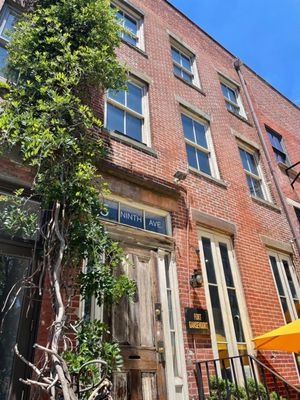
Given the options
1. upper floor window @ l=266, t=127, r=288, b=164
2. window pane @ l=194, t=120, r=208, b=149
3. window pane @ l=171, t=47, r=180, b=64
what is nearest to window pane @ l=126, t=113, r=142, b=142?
window pane @ l=194, t=120, r=208, b=149

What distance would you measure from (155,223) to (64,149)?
2244mm

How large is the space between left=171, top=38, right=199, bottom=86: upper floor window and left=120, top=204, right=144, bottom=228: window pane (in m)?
5.18

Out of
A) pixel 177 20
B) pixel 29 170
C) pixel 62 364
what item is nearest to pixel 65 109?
pixel 29 170

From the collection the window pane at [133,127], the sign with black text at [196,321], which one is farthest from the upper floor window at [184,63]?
the sign with black text at [196,321]

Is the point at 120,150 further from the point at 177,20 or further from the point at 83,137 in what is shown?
the point at 177,20

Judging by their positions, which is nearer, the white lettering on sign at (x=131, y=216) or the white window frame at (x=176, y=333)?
the white window frame at (x=176, y=333)

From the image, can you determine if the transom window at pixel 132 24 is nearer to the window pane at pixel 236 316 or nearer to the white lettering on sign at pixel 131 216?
the white lettering on sign at pixel 131 216

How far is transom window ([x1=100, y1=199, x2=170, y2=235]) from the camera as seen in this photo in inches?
193

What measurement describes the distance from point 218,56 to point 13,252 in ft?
34.5

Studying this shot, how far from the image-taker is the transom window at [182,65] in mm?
9020

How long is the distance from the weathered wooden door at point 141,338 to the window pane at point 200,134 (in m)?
4.08

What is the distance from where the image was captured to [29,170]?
4.15 meters

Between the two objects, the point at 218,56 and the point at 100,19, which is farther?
the point at 218,56

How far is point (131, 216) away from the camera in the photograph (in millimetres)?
5145
